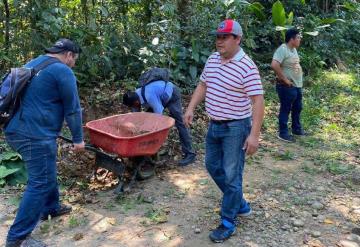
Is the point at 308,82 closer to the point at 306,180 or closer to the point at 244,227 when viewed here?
the point at 306,180

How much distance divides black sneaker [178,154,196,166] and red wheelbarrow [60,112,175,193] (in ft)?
1.67

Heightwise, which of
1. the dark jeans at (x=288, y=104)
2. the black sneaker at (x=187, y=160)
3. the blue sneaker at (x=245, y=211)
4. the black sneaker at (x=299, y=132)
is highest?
the dark jeans at (x=288, y=104)

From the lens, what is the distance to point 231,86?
3.65 metres

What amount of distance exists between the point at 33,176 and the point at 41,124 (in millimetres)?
455

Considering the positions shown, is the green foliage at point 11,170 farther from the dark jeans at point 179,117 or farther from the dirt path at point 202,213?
the dark jeans at point 179,117

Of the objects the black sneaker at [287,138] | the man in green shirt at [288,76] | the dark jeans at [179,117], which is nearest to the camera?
the dark jeans at [179,117]

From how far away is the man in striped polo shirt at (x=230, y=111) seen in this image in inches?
141

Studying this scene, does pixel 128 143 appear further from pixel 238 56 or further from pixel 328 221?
pixel 328 221

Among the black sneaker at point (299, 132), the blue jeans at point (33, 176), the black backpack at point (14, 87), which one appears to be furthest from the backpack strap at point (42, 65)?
the black sneaker at point (299, 132)

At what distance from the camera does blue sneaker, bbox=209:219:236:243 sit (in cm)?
405

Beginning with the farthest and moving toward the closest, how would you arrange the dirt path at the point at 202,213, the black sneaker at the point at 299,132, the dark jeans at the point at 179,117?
the black sneaker at the point at 299,132, the dark jeans at the point at 179,117, the dirt path at the point at 202,213

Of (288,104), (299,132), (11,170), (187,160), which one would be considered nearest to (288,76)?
(288,104)

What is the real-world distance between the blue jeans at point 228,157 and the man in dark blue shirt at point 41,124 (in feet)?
3.88

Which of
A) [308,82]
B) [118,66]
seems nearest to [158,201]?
[118,66]
